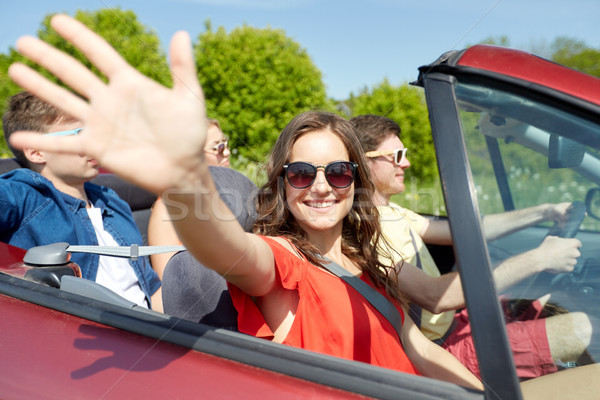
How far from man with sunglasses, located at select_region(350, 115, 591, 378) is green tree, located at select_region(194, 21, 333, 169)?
7.67m

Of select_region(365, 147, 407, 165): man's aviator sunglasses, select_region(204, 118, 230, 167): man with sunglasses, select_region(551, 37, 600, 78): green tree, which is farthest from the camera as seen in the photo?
select_region(204, 118, 230, 167): man with sunglasses

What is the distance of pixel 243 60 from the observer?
1149 centimetres

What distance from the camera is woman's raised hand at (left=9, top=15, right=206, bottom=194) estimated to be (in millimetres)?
903

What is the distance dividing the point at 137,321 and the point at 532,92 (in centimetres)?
107

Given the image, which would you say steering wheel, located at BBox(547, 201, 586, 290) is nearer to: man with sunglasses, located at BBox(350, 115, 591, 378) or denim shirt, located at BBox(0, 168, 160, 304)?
man with sunglasses, located at BBox(350, 115, 591, 378)

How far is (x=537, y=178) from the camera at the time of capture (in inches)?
47.3

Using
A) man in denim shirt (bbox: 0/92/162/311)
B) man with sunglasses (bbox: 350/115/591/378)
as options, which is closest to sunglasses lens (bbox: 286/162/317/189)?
man with sunglasses (bbox: 350/115/591/378)

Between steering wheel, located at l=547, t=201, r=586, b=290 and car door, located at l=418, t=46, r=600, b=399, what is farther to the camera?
steering wheel, located at l=547, t=201, r=586, b=290

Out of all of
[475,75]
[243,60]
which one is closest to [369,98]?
[243,60]

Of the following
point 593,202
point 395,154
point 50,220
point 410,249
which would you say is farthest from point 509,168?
point 395,154

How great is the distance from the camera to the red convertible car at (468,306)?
1.05 metres

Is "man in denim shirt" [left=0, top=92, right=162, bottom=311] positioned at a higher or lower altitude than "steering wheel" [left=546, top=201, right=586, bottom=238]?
lower

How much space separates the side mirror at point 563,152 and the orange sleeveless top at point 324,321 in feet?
2.31

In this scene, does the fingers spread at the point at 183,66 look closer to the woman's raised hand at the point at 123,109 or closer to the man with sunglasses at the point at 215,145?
the woman's raised hand at the point at 123,109
